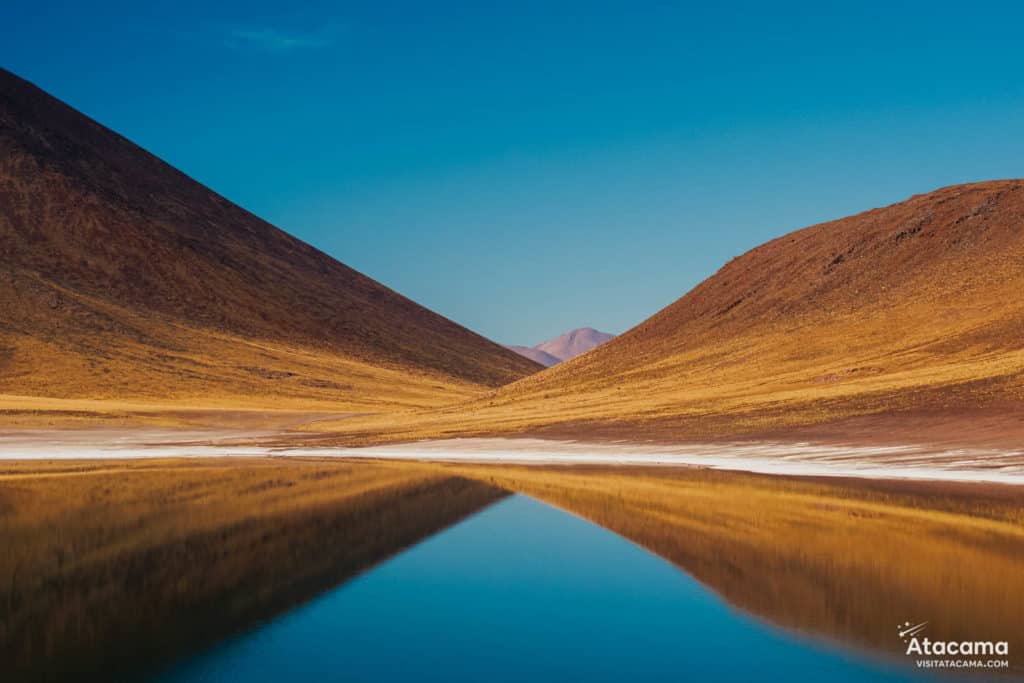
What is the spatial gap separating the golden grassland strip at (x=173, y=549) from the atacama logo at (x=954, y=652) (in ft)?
27.0

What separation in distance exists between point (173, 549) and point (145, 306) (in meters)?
138

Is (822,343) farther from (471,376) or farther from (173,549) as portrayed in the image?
(471,376)

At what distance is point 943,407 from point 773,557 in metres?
32.1

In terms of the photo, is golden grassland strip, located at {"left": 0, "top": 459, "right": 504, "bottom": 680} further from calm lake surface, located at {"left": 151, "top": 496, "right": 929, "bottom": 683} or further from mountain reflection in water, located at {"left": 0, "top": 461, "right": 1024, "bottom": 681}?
calm lake surface, located at {"left": 151, "top": 496, "right": 929, "bottom": 683}

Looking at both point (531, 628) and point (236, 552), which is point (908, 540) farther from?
point (236, 552)

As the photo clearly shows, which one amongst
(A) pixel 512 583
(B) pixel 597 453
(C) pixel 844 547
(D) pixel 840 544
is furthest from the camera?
(B) pixel 597 453

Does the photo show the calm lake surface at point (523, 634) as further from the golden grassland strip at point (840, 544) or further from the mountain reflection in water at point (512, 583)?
the golden grassland strip at point (840, 544)

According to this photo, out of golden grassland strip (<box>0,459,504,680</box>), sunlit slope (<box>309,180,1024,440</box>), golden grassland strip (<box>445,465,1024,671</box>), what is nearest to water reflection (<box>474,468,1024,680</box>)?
golden grassland strip (<box>445,465,1024,671</box>)

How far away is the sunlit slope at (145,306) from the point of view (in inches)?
4518

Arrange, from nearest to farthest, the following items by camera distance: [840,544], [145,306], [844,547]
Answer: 1. [844,547]
2. [840,544]
3. [145,306]

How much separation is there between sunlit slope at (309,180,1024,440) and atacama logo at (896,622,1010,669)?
116ft

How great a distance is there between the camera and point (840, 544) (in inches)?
701

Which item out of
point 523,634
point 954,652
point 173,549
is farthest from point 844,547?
point 173,549

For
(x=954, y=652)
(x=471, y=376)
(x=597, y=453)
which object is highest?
(x=471, y=376)
